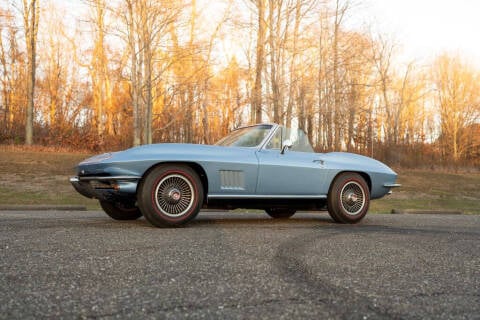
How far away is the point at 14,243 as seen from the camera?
3.65 meters

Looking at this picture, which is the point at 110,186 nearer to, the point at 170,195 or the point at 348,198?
the point at 170,195

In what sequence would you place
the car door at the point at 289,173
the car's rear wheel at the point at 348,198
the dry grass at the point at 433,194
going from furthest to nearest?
the dry grass at the point at 433,194 → the car's rear wheel at the point at 348,198 → the car door at the point at 289,173

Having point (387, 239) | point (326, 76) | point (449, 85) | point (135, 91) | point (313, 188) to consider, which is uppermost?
point (449, 85)

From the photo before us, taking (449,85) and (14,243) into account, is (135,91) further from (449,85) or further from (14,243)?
(449,85)

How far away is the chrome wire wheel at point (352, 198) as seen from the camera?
20.3 feet

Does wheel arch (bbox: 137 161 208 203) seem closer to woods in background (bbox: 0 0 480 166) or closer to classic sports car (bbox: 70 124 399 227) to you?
classic sports car (bbox: 70 124 399 227)

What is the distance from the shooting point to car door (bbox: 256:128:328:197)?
553cm

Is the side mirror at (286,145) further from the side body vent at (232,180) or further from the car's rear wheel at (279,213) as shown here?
the car's rear wheel at (279,213)

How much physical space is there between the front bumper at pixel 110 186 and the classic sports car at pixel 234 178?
0.01m

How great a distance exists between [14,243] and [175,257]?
4.98ft

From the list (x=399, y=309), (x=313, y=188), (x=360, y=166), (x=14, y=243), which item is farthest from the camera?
(x=360, y=166)

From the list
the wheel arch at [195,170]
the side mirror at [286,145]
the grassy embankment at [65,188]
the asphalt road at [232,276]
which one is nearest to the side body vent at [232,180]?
the wheel arch at [195,170]

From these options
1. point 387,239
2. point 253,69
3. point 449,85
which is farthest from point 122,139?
point 449,85

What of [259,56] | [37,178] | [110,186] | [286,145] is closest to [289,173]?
[286,145]
